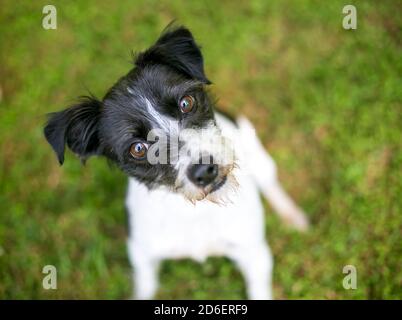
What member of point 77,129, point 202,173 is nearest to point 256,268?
point 202,173

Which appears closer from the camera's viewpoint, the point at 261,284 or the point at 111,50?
the point at 261,284

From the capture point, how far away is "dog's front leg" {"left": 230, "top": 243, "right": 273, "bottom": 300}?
3754mm

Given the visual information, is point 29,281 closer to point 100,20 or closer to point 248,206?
point 248,206

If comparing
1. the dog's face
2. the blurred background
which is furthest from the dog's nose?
the blurred background

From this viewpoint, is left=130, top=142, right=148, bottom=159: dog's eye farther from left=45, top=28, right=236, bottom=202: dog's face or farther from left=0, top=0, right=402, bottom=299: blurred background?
left=0, top=0, right=402, bottom=299: blurred background

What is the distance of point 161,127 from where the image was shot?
119 inches

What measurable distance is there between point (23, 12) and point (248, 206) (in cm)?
389

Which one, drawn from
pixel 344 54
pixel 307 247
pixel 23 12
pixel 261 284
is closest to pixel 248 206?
pixel 261 284

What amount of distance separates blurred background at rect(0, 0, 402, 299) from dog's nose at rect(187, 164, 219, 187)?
152cm

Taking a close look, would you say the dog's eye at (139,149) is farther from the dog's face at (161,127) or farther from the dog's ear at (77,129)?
the dog's ear at (77,129)

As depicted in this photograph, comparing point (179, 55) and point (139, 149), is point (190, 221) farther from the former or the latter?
point (179, 55)

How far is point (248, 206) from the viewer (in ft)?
11.6

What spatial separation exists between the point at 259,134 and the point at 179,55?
1919mm
